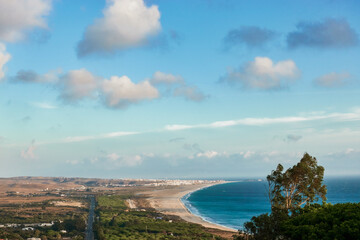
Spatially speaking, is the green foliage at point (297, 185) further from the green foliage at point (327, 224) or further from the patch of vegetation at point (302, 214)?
the green foliage at point (327, 224)

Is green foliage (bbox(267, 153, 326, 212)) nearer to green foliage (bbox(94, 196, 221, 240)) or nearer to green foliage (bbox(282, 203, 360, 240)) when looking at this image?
green foliage (bbox(282, 203, 360, 240))

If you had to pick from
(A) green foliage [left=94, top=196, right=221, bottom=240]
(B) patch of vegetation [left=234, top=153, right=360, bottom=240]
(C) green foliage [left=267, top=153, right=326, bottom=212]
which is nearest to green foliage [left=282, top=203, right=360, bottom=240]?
(B) patch of vegetation [left=234, top=153, right=360, bottom=240]

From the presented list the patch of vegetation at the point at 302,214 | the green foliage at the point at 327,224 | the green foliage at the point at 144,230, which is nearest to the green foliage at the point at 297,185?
the patch of vegetation at the point at 302,214

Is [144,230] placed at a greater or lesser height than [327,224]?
lesser

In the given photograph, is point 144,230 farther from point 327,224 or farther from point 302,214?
point 327,224

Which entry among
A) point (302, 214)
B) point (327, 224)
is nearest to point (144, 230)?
point (302, 214)

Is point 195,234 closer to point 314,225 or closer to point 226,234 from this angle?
point 226,234

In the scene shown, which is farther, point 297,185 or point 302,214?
point 297,185

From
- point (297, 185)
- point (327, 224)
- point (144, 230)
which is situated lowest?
point (144, 230)
